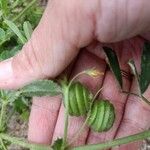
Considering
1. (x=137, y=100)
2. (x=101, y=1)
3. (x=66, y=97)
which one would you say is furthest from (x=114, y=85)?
(x=101, y=1)

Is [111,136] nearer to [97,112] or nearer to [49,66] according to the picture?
[97,112]

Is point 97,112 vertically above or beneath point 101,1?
beneath

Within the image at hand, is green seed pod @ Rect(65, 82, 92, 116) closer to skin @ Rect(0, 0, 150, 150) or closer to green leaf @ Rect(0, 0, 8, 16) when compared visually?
skin @ Rect(0, 0, 150, 150)

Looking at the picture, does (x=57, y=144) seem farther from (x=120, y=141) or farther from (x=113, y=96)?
(x=113, y=96)

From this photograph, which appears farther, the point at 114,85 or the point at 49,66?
the point at 114,85

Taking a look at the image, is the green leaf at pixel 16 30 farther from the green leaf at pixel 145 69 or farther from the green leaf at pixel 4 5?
the green leaf at pixel 145 69

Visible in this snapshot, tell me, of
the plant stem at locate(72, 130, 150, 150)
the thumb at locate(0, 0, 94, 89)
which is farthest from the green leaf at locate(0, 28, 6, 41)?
the plant stem at locate(72, 130, 150, 150)

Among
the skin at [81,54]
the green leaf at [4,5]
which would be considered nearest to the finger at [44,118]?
the skin at [81,54]
